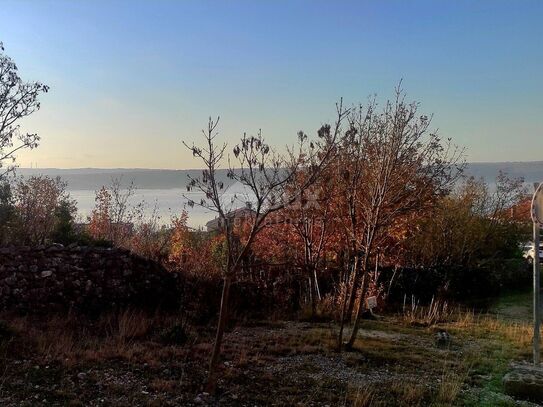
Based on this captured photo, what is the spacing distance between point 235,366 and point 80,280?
4.63 m

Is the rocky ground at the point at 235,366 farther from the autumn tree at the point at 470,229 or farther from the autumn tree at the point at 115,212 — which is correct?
Result: the autumn tree at the point at 115,212

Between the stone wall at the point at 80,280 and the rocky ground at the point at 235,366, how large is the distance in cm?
77

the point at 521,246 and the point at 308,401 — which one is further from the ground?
the point at 521,246

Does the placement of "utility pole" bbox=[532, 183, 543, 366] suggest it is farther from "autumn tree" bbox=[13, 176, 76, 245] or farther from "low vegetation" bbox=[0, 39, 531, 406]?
"autumn tree" bbox=[13, 176, 76, 245]

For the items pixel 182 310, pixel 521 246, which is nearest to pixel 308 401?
pixel 182 310

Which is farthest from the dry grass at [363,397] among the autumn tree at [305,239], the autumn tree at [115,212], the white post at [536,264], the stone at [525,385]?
the autumn tree at [115,212]

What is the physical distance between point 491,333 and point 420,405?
225 inches

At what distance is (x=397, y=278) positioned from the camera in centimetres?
1659

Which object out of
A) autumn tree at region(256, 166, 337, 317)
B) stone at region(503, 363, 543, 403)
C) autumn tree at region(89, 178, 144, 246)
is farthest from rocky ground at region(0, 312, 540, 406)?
autumn tree at region(89, 178, 144, 246)

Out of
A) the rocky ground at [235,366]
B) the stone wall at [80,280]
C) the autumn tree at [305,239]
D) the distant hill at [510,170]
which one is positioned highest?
the distant hill at [510,170]

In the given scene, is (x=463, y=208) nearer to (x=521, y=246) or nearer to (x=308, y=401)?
(x=521, y=246)

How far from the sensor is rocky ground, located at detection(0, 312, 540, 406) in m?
5.95

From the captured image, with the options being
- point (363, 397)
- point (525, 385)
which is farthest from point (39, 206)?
point (525, 385)

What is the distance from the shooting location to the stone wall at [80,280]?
998 cm
